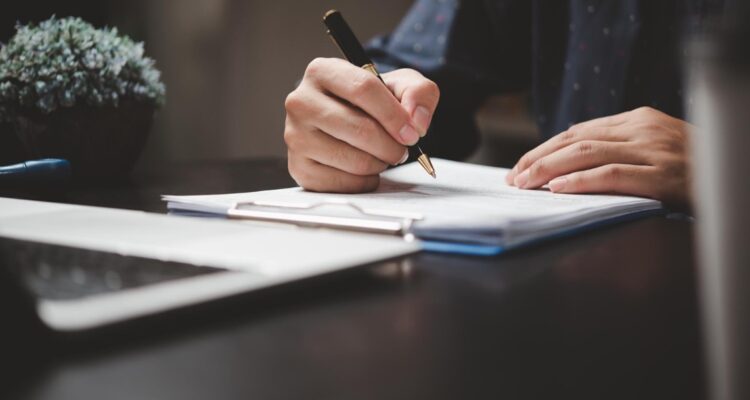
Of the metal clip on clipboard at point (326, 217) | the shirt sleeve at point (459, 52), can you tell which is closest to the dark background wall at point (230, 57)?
the shirt sleeve at point (459, 52)

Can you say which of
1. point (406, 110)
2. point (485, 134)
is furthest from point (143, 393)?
point (485, 134)

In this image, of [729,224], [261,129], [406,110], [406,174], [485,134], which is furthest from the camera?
[261,129]

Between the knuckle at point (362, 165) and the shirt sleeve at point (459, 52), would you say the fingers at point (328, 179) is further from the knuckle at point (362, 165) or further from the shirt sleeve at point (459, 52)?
the shirt sleeve at point (459, 52)

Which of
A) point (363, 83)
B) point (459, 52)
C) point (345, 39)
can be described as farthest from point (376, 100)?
point (459, 52)

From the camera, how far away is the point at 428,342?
0.32 metres

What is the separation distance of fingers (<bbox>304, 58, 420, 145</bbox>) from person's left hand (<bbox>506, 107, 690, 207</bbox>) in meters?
0.13

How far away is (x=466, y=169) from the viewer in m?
0.88

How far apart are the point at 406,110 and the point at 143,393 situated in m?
0.50

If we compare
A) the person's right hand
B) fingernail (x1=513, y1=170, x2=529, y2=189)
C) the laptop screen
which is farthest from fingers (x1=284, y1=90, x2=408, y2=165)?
the laptop screen

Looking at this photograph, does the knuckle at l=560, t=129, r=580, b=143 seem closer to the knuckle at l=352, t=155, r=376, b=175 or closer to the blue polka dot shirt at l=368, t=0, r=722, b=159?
the knuckle at l=352, t=155, r=376, b=175

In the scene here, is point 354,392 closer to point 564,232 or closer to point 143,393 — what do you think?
point 143,393

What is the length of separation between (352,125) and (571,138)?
237mm

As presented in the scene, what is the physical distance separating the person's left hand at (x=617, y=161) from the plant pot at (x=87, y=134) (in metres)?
0.44

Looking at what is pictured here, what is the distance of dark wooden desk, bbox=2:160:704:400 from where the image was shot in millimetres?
268
